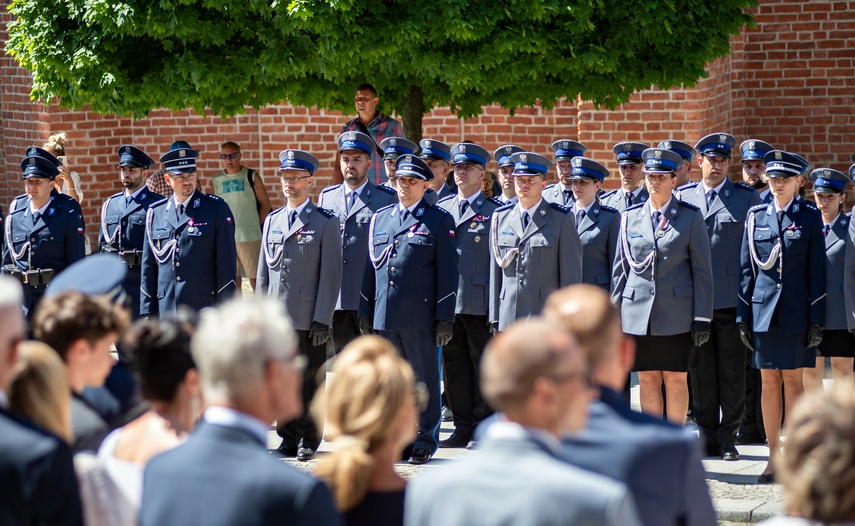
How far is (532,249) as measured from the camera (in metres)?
8.27

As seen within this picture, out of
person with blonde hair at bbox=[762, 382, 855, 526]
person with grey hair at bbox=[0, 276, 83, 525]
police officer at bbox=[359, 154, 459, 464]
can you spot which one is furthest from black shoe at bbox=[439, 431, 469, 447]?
person with blonde hair at bbox=[762, 382, 855, 526]

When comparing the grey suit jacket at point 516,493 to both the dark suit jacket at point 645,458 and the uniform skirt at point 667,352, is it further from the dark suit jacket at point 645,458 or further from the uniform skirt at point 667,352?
the uniform skirt at point 667,352

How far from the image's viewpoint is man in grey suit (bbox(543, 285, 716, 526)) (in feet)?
11.2

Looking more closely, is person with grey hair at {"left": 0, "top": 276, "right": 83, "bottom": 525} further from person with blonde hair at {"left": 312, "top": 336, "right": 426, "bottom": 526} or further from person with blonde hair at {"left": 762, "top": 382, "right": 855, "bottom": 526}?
person with blonde hair at {"left": 762, "top": 382, "right": 855, "bottom": 526}

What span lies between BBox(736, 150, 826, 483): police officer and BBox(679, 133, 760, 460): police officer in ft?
2.11

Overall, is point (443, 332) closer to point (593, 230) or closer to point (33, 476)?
point (593, 230)

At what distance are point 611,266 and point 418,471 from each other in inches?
76.8

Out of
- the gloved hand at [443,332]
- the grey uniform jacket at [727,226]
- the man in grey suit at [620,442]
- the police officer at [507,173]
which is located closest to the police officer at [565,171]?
the police officer at [507,173]

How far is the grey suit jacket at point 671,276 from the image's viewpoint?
25.6ft

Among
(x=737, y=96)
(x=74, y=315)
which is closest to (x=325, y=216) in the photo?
(x=74, y=315)

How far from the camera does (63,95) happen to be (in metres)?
10.8

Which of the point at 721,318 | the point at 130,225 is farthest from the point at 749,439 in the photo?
the point at 130,225

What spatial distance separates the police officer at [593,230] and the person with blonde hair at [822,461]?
5.96 meters

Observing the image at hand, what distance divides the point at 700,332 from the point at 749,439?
4.30 ft
